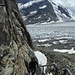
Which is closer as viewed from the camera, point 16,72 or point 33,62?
point 16,72

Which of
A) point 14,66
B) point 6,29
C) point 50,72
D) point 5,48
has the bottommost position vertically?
point 50,72

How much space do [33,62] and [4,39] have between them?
11.7 ft

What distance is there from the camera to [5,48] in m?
9.23

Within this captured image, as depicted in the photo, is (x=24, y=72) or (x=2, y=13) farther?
(x=24, y=72)

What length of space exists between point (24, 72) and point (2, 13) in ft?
9.23

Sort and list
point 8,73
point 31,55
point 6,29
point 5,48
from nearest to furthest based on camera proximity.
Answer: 1. point 8,73
2. point 5,48
3. point 6,29
4. point 31,55

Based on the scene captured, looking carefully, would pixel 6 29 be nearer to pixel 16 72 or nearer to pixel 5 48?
→ pixel 5 48

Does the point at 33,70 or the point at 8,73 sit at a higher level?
the point at 8,73

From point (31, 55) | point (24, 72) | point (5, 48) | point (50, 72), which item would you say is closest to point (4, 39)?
point (5, 48)

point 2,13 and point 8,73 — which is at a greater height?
point 2,13

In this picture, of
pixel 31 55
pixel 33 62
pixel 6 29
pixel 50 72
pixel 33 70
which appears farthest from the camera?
pixel 50 72

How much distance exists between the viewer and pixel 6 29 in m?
9.87

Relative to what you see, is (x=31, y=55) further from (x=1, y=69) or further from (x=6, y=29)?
(x=1, y=69)

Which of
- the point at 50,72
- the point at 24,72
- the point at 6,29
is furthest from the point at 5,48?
the point at 50,72
